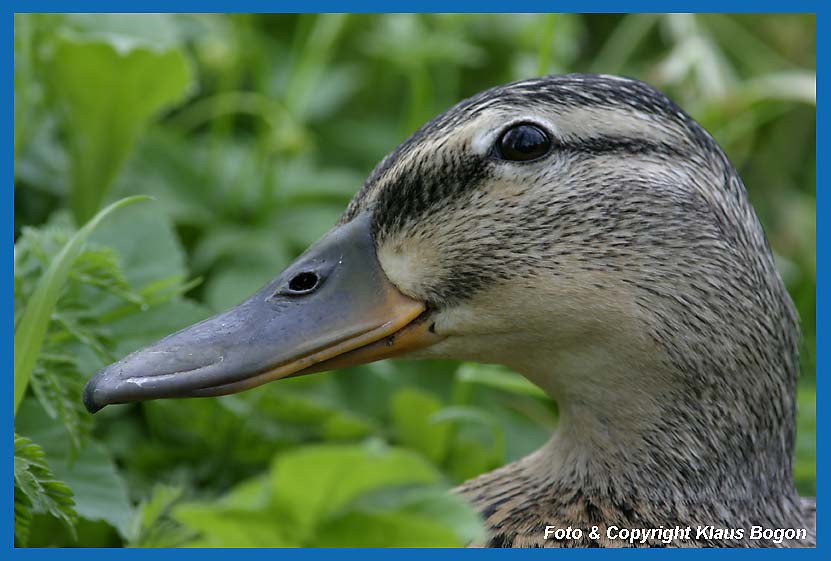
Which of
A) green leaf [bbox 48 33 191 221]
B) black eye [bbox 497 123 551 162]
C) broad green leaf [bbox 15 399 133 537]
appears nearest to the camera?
black eye [bbox 497 123 551 162]

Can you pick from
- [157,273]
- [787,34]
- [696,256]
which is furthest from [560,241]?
[787,34]

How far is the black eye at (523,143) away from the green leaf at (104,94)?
3.56ft

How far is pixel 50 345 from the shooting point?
76.2 inches

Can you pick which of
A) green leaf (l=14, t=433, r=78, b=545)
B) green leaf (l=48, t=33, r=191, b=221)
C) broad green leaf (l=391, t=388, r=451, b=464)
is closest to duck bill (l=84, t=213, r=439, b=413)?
green leaf (l=14, t=433, r=78, b=545)

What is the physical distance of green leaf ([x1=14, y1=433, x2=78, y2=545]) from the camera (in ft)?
5.41

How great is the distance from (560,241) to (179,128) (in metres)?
1.83

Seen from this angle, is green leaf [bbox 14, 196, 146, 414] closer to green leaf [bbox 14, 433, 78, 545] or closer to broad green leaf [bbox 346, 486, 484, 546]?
green leaf [bbox 14, 433, 78, 545]

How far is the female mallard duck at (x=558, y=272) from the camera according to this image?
1.75m

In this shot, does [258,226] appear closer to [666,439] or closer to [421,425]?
[421,425]

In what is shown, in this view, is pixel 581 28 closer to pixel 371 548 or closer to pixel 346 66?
pixel 346 66

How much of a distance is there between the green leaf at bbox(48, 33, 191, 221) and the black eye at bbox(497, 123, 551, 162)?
109 cm

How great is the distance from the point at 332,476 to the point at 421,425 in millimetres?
952

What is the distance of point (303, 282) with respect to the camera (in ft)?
5.90

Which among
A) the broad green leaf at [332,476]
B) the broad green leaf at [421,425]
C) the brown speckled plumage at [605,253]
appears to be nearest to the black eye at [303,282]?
the brown speckled plumage at [605,253]
